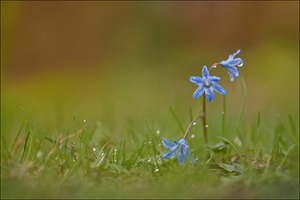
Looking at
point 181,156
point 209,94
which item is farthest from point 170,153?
point 209,94

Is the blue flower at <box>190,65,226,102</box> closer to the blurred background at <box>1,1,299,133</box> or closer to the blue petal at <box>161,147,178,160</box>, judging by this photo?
the blue petal at <box>161,147,178,160</box>

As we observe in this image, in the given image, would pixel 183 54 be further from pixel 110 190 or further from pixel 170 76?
pixel 110 190

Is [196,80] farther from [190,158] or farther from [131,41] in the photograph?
[131,41]

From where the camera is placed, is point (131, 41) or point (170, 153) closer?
point (170, 153)

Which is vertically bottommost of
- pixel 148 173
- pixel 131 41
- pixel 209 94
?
pixel 148 173

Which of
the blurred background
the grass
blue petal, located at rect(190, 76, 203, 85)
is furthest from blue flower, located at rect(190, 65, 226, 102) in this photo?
the blurred background

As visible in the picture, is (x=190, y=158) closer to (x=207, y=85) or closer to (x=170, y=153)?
(x=170, y=153)

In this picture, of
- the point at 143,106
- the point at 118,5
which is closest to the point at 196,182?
the point at 143,106

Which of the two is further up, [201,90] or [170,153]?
[201,90]
